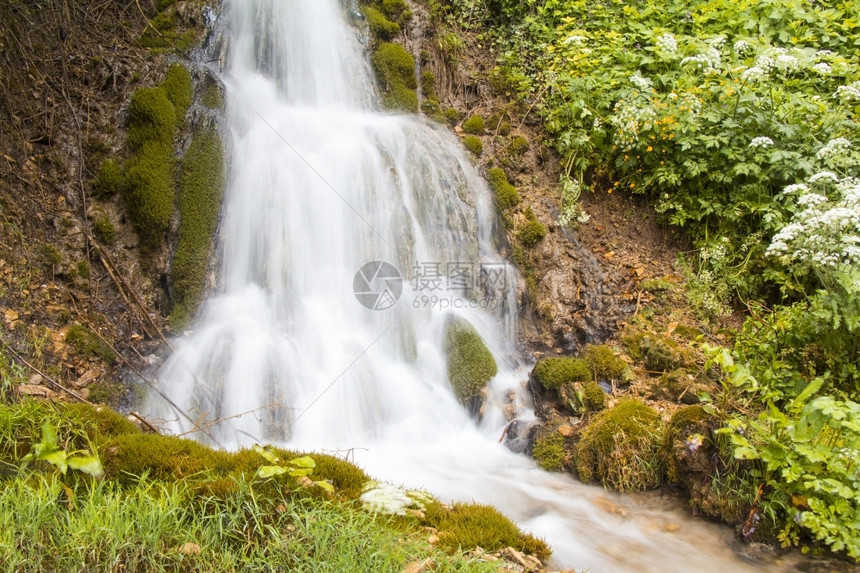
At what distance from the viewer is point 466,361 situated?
619 centimetres

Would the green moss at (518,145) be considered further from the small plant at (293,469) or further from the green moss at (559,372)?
the small plant at (293,469)

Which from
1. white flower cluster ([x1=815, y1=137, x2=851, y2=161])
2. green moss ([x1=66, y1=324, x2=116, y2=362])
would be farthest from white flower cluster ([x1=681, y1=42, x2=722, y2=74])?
green moss ([x1=66, y1=324, x2=116, y2=362])

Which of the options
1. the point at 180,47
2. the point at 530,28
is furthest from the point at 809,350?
the point at 180,47

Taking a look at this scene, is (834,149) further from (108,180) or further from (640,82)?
(108,180)

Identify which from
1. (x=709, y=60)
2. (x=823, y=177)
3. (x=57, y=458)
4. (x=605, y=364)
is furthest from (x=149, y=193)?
(x=823, y=177)

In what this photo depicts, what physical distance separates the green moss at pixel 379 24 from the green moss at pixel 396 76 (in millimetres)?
212

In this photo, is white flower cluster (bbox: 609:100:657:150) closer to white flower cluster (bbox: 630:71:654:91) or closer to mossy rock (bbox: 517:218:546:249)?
white flower cluster (bbox: 630:71:654:91)

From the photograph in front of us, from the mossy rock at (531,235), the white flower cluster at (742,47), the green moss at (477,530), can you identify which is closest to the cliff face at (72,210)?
the green moss at (477,530)

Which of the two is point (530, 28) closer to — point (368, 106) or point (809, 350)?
point (368, 106)

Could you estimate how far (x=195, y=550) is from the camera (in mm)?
2721

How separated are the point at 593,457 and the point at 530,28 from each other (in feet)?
22.6

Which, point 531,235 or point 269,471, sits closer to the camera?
point 269,471

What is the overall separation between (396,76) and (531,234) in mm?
3185

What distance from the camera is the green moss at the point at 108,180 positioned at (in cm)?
597
